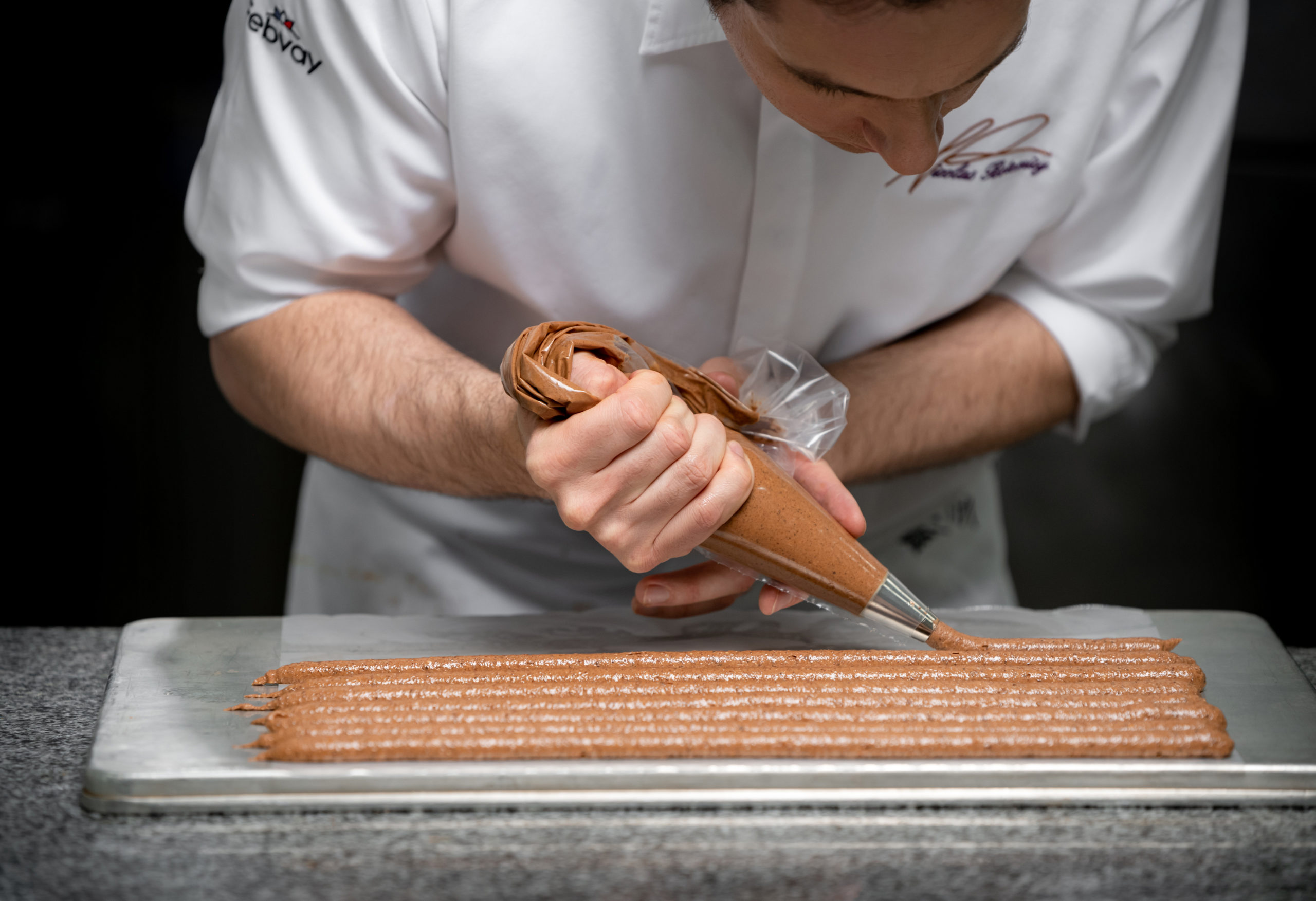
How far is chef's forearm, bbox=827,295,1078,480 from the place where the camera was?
1441mm

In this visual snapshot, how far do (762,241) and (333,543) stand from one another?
72 cm

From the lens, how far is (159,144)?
7.84ft

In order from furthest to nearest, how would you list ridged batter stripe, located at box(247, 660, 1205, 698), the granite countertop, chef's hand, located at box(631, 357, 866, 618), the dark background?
the dark background
chef's hand, located at box(631, 357, 866, 618)
ridged batter stripe, located at box(247, 660, 1205, 698)
the granite countertop

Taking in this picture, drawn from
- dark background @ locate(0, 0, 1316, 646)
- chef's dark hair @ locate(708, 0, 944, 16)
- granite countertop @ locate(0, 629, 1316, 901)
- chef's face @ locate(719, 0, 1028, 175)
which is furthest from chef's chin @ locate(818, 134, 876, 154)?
dark background @ locate(0, 0, 1316, 646)

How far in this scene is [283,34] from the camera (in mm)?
1251

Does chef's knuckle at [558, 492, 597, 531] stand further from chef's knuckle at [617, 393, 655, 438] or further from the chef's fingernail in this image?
the chef's fingernail

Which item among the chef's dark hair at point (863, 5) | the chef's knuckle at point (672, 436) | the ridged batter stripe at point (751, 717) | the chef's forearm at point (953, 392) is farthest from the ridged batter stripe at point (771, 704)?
the chef's dark hair at point (863, 5)

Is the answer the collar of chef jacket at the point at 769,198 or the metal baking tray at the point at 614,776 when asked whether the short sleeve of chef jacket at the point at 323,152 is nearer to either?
the collar of chef jacket at the point at 769,198

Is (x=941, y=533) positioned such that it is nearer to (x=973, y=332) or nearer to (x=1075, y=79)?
(x=973, y=332)

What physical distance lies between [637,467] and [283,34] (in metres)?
0.63

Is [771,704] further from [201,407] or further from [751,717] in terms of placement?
[201,407]

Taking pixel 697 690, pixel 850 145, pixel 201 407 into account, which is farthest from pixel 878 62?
pixel 201 407

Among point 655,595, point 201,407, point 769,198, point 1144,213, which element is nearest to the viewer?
point 655,595

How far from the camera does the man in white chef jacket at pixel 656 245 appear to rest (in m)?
1.21
